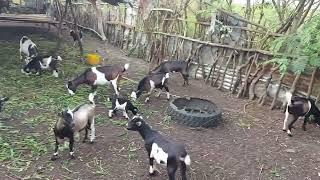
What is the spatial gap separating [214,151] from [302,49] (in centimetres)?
323

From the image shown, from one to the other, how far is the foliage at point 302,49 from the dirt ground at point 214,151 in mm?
1342

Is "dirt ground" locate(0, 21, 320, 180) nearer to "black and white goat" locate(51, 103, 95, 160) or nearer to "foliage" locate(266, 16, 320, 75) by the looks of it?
"black and white goat" locate(51, 103, 95, 160)

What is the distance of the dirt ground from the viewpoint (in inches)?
229

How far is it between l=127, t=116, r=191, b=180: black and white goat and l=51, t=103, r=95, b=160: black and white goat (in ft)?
2.87

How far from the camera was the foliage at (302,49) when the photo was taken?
7820 mm

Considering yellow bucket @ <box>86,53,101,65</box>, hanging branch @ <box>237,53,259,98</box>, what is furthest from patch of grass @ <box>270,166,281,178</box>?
yellow bucket @ <box>86,53,101,65</box>

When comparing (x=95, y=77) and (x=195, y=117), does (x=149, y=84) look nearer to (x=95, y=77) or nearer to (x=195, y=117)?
(x=95, y=77)

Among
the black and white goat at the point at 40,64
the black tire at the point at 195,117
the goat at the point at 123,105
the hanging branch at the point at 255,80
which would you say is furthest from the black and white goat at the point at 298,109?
the black and white goat at the point at 40,64

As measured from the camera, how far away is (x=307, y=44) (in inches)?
316

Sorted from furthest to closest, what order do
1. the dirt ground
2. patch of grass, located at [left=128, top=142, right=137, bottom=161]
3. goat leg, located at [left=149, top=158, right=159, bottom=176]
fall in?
patch of grass, located at [left=128, top=142, right=137, bottom=161] < the dirt ground < goat leg, located at [left=149, top=158, right=159, bottom=176]

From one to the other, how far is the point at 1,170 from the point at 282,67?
19.1ft

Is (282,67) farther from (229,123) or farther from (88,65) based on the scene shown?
(88,65)

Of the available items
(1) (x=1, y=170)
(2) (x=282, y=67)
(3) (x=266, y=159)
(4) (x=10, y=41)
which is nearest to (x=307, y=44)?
(2) (x=282, y=67)

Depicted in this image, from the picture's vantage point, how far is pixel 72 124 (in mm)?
5770
